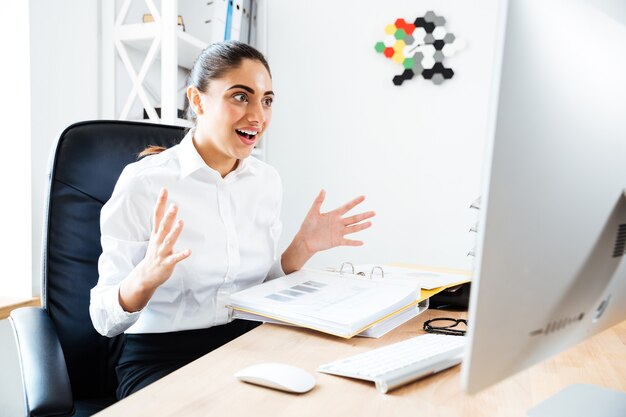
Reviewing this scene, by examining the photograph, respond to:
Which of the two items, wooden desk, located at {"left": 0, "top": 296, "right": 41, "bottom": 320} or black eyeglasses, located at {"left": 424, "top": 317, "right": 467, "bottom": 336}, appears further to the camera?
wooden desk, located at {"left": 0, "top": 296, "right": 41, "bottom": 320}

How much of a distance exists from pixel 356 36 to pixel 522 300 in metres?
2.16

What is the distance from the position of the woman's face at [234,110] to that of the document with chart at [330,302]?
0.35 meters

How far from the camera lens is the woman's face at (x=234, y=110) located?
1212 millimetres

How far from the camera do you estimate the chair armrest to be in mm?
726

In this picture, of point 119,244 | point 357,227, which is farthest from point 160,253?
point 357,227

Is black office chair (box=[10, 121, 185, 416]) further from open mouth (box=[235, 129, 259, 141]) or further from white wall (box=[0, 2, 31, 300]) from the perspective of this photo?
white wall (box=[0, 2, 31, 300])

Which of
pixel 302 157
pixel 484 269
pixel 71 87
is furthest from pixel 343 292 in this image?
pixel 302 157

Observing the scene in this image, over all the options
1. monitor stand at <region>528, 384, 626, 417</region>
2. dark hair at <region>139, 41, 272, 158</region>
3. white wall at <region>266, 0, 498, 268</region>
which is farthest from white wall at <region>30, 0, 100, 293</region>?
monitor stand at <region>528, 384, 626, 417</region>

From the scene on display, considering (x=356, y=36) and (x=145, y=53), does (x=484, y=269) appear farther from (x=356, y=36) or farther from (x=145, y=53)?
(x=356, y=36)

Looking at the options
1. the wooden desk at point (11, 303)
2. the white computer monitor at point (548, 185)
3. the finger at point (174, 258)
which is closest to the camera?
the white computer monitor at point (548, 185)

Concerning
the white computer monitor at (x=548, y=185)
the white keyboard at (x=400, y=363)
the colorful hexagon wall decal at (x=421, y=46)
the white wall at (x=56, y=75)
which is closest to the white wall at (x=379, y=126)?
the colorful hexagon wall decal at (x=421, y=46)

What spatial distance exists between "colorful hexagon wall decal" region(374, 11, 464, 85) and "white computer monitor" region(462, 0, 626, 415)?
1855 millimetres

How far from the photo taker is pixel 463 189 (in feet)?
7.40

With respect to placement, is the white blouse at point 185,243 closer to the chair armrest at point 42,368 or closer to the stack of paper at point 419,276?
the chair armrest at point 42,368
